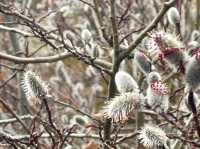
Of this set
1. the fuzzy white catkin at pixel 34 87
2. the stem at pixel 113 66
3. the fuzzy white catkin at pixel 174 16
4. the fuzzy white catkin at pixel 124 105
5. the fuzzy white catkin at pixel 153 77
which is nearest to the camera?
the fuzzy white catkin at pixel 124 105

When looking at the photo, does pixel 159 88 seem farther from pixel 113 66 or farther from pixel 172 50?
pixel 113 66

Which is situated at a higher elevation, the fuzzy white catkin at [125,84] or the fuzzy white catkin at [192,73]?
the fuzzy white catkin at [192,73]

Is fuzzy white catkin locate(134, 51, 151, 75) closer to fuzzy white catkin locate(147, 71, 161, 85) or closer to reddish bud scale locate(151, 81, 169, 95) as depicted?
fuzzy white catkin locate(147, 71, 161, 85)

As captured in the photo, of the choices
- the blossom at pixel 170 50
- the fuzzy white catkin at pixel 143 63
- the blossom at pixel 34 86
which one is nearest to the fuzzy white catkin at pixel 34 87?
the blossom at pixel 34 86

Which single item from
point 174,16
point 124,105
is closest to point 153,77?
point 124,105

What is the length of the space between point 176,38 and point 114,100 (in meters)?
0.38

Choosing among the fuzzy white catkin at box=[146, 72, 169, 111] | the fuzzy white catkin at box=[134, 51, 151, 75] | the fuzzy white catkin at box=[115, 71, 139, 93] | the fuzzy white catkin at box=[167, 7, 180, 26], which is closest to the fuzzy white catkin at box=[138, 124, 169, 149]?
the fuzzy white catkin at box=[146, 72, 169, 111]

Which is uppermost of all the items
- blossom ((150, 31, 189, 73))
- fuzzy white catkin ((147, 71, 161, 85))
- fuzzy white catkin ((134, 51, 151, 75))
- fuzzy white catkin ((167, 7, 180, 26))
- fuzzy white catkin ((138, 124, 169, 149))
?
fuzzy white catkin ((167, 7, 180, 26))

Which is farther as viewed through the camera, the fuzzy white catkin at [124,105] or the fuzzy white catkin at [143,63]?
the fuzzy white catkin at [143,63]

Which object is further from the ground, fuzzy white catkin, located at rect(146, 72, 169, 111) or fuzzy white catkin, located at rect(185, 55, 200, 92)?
fuzzy white catkin, located at rect(185, 55, 200, 92)

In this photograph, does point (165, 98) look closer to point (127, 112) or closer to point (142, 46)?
point (127, 112)

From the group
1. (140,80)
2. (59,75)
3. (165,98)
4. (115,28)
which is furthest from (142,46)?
(59,75)

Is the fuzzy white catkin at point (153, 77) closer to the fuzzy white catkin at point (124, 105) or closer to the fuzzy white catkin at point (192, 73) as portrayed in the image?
the fuzzy white catkin at point (124, 105)

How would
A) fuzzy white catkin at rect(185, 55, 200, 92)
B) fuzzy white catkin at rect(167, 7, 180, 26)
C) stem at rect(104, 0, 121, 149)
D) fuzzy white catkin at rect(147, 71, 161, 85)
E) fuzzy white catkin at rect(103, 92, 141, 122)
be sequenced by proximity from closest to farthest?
1. fuzzy white catkin at rect(185, 55, 200, 92)
2. fuzzy white catkin at rect(103, 92, 141, 122)
3. fuzzy white catkin at rect(147, 71, 161, 85)
4. stem at rect(104, 0, 121, 149)
5. fuzzy white catkin at rect(167, 7, 180, 26)
